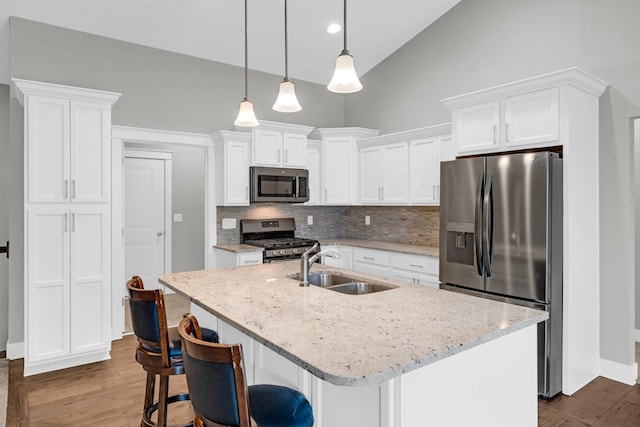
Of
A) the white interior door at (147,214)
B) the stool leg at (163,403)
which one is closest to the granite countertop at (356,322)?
the stool leg at (163,403)

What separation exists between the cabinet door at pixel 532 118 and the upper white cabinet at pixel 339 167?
2.25 metres

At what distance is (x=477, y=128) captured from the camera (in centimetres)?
346

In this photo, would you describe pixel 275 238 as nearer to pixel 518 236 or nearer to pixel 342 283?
pixel 342 283

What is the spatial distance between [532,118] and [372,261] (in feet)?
7.48

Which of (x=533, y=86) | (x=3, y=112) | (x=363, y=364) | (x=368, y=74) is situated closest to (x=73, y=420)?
(x=363, y=364)

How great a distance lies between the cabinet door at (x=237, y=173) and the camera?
4586mm

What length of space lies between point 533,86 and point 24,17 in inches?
170

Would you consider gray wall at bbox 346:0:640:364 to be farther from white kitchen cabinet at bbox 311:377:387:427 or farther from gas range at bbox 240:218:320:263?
white kitchen cabinet at bbox 311:377:387:427

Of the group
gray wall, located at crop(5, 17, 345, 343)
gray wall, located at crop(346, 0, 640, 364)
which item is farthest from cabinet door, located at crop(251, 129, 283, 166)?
gray wall, located at crop(346, 0, 640, 364)

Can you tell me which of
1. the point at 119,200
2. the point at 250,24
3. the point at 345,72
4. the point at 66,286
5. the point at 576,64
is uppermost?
the point at 250,24

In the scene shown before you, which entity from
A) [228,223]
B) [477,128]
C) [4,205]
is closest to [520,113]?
[477,128]

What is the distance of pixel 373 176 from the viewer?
509cm

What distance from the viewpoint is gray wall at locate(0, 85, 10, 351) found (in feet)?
13.5

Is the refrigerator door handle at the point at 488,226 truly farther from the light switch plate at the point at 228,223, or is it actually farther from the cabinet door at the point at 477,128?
the light switch plate at the point at 228,223
